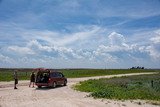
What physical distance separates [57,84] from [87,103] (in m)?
14.3

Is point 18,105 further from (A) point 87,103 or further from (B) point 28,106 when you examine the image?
(A) point 87,103

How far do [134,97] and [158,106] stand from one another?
3.76 metres

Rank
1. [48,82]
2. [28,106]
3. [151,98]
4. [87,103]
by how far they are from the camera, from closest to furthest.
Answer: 1. [28,106]
2. [87,103]
3. [151,98]
4. [48,82]

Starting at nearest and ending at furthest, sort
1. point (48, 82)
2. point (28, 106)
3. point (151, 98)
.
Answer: point (28, 106) < point (151, 98) < point (48, 82)

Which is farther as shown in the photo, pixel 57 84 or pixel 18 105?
pixel 57 84

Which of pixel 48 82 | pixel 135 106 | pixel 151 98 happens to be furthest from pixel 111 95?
pixel 48 82

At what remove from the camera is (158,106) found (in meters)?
17.4

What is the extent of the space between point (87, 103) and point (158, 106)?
3.95 meters

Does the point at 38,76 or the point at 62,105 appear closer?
the point at 62,105

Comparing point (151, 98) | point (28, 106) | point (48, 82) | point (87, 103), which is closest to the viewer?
point (28, 106)

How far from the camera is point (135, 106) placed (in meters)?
17.3

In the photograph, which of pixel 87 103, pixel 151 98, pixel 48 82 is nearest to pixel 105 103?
pixel 87 103

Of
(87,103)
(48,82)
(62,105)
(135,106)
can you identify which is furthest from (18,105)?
(48,82)

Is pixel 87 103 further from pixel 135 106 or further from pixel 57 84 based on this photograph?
pixel 57 84
